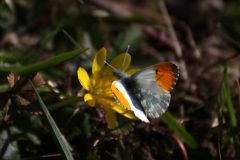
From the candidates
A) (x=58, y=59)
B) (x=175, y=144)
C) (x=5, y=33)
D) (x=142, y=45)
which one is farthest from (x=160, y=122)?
(x=5, y=33)

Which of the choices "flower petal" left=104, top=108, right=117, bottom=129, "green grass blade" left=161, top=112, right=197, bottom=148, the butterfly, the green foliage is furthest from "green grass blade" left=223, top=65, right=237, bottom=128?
"flower petal" left=104, top=108, right=117, bottom=129

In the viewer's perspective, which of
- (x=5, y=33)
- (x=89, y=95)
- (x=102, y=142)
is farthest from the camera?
(x=5, y=33)

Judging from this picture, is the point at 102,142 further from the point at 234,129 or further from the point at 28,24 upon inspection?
the point at 28,24

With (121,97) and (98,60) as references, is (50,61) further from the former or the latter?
(121,97)

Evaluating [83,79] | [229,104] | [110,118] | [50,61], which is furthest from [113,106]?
[229,104]

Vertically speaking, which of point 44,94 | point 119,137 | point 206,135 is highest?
point 44,94

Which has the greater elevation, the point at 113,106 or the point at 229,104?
the point at 113,106
